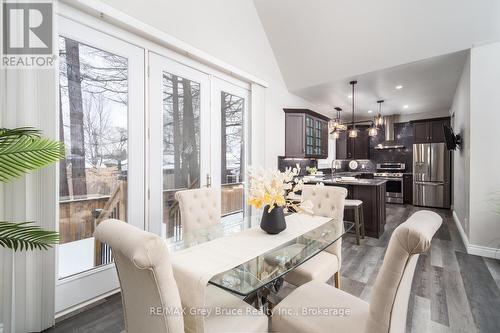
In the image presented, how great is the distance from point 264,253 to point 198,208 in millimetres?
983

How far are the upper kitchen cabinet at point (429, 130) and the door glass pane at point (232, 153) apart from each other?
564 cm

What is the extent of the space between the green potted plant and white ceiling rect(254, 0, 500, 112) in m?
3.81

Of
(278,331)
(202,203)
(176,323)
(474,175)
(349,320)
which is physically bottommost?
(278,331)

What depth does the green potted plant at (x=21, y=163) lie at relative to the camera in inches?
51.9

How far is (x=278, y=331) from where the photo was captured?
51.1 inches

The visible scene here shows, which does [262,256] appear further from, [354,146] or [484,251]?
[354,146]

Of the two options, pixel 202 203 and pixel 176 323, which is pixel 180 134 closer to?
pixel 202 203

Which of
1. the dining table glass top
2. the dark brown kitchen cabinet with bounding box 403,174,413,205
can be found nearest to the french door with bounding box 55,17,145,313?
the dining table glass top

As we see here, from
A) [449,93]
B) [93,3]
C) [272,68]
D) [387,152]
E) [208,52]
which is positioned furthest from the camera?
[387,152]

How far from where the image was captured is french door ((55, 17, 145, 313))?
6.70 feet

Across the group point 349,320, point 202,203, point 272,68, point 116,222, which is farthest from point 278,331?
point 272,68

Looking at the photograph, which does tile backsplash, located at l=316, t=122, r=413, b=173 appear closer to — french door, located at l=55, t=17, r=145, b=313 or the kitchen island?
the kitchen island

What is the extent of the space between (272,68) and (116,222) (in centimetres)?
423

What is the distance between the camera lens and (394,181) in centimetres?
701
